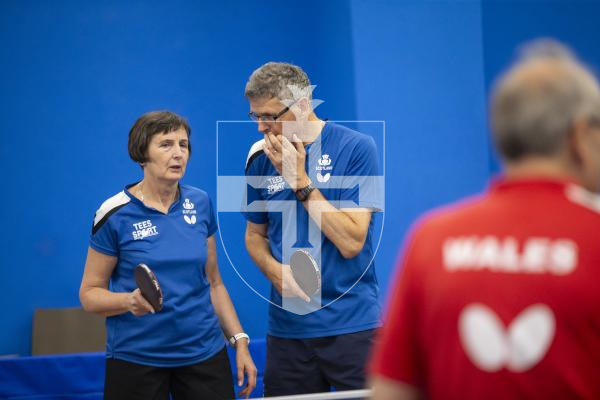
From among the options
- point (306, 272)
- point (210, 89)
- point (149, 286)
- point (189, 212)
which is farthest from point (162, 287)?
point (210, 89)

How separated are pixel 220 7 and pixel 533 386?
4690mm

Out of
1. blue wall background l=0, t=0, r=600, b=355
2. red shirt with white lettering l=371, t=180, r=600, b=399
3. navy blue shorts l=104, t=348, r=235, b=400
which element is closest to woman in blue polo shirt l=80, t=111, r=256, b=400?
navy blue shorts l=104, t=348, r=235, b=400

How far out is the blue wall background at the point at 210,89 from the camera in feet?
15.6

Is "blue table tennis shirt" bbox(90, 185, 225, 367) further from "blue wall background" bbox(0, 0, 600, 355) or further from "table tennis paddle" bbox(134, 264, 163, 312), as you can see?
"blue wall background" bbox(0, 0, 600, 355)

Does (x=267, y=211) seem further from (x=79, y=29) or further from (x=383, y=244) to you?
(x=79, y=29)

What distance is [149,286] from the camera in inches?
96.4

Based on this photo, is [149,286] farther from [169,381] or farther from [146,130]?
A: [146,130]

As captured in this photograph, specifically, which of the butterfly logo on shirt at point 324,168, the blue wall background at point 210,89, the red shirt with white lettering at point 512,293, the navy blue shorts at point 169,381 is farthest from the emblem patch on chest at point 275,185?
the blue wall background at point 210,89

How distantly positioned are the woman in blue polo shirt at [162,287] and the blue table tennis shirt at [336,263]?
0.26m

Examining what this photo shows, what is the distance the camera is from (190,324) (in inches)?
105

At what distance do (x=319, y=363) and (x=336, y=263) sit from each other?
13.2 inches

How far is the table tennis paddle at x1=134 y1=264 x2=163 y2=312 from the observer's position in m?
2.44

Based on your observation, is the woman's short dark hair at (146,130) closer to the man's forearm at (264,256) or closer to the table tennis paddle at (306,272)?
the man's forearm at (264,256)

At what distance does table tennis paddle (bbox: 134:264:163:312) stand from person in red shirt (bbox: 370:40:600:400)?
1413 millimetres
